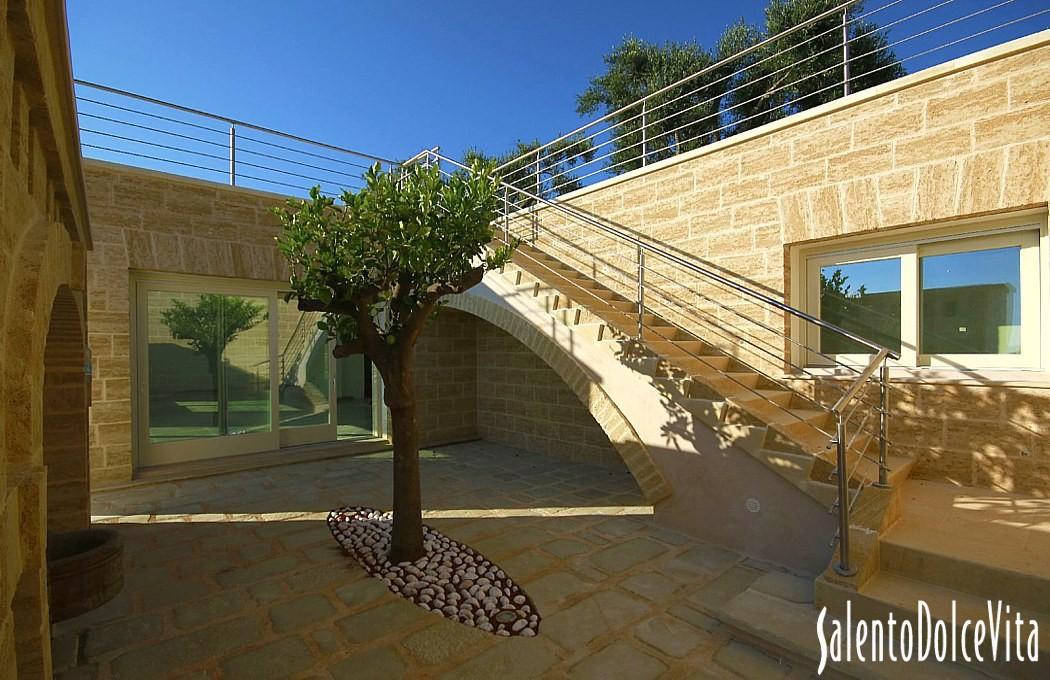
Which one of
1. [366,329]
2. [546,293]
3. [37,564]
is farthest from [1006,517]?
[37,564]

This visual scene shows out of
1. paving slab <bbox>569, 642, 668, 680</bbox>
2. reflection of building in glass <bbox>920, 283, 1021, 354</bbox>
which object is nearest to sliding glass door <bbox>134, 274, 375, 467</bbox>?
paving slab <bbox>569, 642, 668, 680</bbox>

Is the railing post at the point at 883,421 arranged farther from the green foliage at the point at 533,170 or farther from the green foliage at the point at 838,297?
the green foliage at the point at 533,170

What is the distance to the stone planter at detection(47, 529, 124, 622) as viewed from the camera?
113 inches

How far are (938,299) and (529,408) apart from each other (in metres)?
4.91

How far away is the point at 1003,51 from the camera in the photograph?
3.50 meters

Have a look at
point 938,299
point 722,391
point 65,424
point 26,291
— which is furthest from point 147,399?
point 938,299

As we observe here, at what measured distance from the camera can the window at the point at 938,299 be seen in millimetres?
3627

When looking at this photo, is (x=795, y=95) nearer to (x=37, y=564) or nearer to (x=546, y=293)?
(x=546, y=293)

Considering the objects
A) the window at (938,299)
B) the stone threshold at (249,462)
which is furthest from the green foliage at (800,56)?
the stone threshold at (249,462)

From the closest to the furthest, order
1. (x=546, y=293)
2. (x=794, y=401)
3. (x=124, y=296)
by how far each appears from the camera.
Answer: (x=794, y=401)
(x=546, y=293)
(x=124, y=296)

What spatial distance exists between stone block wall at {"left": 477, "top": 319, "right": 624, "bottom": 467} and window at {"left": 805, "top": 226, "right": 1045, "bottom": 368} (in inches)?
116

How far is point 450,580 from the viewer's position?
332cm

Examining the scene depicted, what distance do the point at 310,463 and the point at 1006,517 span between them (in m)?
6.64

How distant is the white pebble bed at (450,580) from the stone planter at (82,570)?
1.36m
